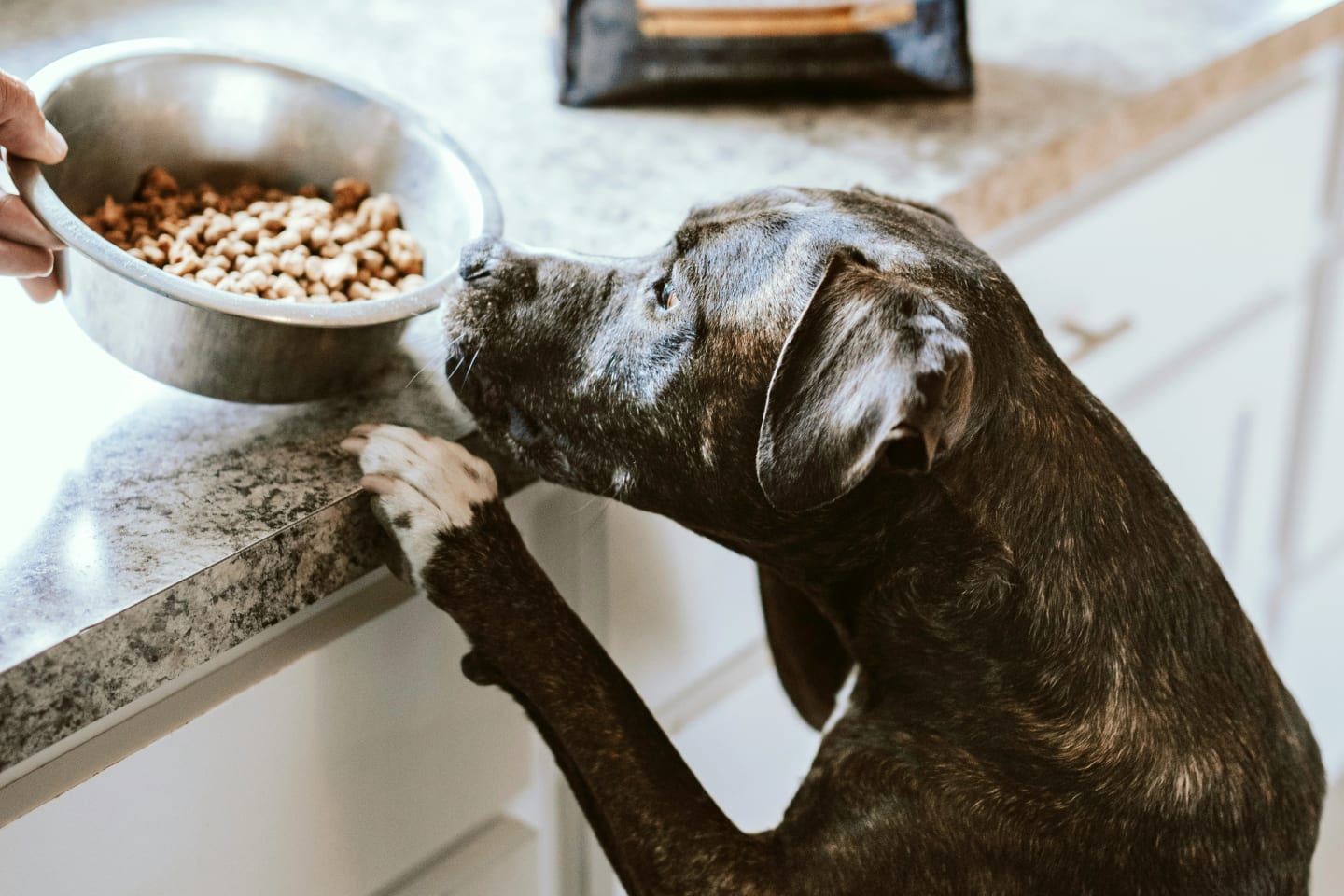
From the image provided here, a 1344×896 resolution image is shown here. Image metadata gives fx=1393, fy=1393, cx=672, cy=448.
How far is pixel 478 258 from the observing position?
1.17 meters

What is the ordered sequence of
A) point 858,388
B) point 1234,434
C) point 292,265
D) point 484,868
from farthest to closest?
point 1234,434, point 484,868, point 292,265, point 858,388

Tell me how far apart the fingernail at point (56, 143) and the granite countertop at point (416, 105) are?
0.65 feet

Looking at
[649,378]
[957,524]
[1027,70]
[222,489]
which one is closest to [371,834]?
[222,489]

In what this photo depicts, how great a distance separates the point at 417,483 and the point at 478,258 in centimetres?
21

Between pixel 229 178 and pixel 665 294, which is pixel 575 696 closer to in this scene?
pixel 665 294

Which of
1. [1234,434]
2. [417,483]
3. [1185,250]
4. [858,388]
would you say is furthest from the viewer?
[1234,434]

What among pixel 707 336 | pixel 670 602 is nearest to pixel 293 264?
pixel 707 336

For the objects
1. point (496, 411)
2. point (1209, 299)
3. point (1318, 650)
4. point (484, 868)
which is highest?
point (496, 411)

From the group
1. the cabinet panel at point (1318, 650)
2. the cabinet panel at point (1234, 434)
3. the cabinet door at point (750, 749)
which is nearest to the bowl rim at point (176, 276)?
the cabinet door at point (750, 749)

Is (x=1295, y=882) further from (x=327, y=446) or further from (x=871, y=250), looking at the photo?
(x=327, y=446)

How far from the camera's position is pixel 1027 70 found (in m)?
1.84

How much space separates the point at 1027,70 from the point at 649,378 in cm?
97

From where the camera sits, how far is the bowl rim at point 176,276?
1.00m

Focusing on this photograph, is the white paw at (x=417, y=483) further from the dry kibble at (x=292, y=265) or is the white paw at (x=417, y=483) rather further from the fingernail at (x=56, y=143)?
the fingernail at (x=56, y=143)
